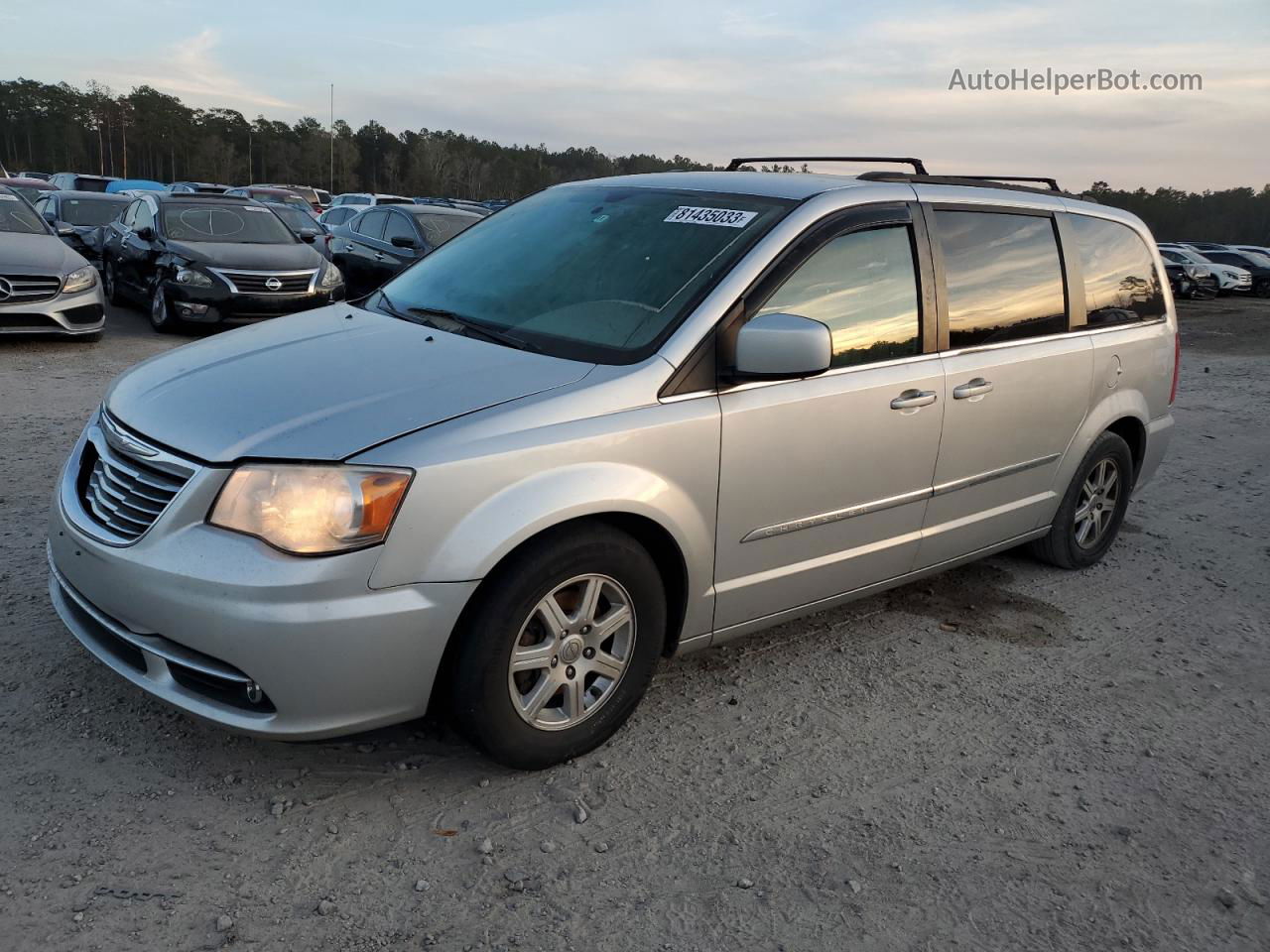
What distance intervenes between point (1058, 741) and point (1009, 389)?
1.45 metres

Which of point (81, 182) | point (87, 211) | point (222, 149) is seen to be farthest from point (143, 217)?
point (222, 149)

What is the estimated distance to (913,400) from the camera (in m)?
3.75

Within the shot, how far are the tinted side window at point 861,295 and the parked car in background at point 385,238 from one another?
9.07 m

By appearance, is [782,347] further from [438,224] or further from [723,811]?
[438,224]

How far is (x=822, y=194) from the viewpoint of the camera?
3.63 metres

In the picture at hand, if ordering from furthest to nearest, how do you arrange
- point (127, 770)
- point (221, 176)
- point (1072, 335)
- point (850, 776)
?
point (221, 176) < point (1072, 335) < point (850, 776) < point (127, 770)

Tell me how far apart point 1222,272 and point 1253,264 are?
3193 millimetres

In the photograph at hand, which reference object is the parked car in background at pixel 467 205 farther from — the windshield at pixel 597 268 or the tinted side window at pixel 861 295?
the tinted side window at pixel 861 295

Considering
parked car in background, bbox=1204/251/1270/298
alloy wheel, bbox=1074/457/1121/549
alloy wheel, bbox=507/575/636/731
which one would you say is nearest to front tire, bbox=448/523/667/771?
alloy wheel, bbox=507/575/636/731

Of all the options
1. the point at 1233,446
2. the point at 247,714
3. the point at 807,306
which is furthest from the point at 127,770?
the point at 1233,446

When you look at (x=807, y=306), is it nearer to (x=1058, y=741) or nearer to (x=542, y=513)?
(x=542, y=513)

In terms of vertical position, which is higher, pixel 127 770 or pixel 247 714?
pixel 247 714

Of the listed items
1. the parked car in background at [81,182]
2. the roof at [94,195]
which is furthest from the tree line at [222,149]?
the roof at [94,195]

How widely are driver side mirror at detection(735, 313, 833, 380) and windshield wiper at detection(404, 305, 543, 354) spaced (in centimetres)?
65
